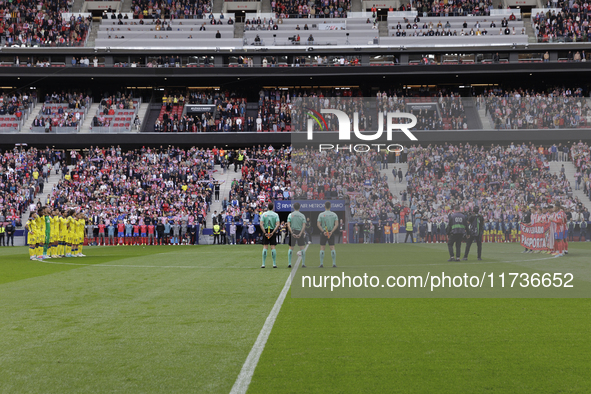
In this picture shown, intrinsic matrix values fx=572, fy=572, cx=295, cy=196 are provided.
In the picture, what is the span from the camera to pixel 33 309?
408 inches

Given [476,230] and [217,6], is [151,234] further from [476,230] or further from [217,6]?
[217,6]

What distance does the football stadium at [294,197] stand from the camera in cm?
682

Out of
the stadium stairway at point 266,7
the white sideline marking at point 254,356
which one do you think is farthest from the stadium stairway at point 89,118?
the white sideline marking at point 254,356

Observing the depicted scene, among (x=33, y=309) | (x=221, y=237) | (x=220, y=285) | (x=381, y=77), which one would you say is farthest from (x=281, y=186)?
(x=33, y=309)

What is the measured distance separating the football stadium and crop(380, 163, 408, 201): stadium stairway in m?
0.16

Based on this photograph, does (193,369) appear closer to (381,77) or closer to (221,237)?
(221,237)

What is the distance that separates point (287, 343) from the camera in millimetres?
7348

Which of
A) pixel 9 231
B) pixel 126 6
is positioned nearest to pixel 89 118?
pixel 126 6

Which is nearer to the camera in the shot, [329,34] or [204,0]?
[329,34]

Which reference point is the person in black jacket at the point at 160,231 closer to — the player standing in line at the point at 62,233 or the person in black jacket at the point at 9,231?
the person in black jacket at the point at 9,231

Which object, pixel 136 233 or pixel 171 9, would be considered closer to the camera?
pixel 136 233

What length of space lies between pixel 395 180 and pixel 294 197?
16.1 ft

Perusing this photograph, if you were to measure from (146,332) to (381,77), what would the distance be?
51.3 metres

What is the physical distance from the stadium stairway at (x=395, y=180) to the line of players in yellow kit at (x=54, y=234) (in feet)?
46.7
